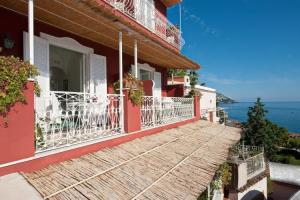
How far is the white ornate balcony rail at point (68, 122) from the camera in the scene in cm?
425

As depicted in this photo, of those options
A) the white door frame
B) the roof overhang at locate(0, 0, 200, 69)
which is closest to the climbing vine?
the roof overhang at locate(0, 0, 200, 69)

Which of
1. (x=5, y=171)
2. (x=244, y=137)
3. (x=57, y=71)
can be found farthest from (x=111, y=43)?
(x=244, y=137)

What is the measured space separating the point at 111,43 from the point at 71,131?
14.2 ft

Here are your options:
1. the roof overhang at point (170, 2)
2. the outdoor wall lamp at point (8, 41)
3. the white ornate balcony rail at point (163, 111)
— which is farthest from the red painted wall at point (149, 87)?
the roof overhang at point (170, 2)

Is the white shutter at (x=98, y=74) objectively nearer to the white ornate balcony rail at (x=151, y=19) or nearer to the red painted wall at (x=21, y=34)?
the red painted wall at (x=21, y=34)

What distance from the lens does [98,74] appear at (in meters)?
8.06

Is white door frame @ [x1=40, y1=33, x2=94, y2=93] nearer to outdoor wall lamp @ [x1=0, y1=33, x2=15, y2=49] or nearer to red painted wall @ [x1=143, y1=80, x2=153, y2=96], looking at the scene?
outdoor wall lamp @ [x1=0, y1=33, x2=15, y2=49]

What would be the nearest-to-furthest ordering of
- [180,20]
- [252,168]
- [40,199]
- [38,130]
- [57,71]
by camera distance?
[40,199], [38,130], [57,71], [180,20], [252,168]

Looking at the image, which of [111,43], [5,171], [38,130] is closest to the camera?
[5,171]

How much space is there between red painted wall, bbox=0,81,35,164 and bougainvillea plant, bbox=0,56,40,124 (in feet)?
0.29

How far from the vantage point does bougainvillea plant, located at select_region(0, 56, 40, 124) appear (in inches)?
126

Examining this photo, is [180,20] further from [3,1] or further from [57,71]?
[3,1]

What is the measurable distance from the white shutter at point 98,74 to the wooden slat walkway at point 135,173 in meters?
2.69

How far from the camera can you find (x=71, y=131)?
5059 millimetres
